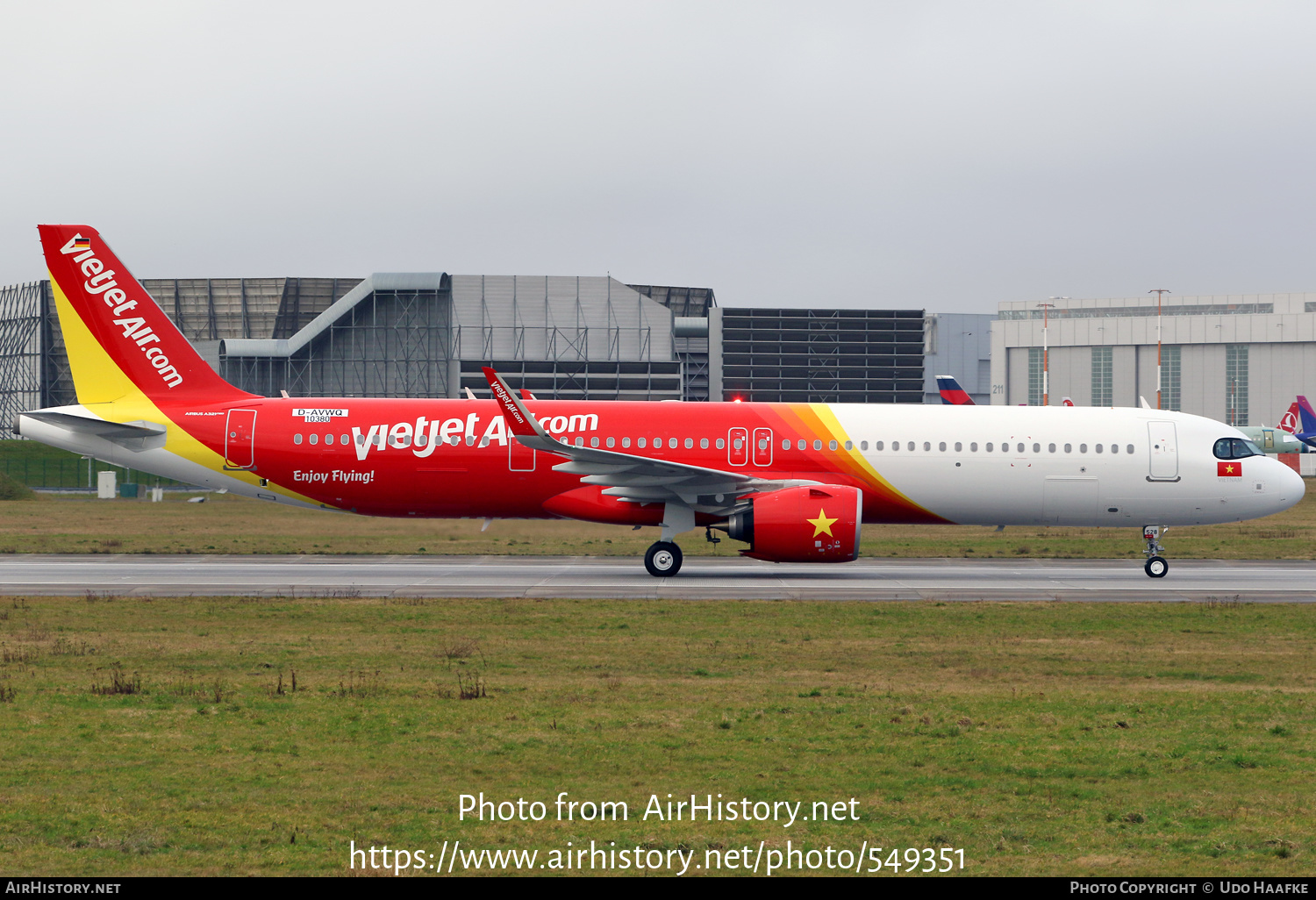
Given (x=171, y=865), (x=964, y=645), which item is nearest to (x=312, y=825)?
(x=171, y=865)

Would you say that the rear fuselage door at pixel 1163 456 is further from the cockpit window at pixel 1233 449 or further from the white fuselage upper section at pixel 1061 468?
the cockpit window at pixel 1233 449

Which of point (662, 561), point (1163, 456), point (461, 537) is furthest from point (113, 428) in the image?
point (1163, 456)

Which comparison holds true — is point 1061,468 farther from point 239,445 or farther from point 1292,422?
point 1292,422

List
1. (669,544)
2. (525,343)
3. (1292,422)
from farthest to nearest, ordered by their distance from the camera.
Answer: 1. (525,343)
2. (1292,422)
3. (669,544)

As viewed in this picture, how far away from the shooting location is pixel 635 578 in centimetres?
2816

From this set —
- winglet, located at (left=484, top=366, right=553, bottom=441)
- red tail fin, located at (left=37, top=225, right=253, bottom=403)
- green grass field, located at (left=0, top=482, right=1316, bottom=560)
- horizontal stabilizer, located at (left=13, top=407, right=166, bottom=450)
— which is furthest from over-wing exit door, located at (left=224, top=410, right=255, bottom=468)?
winglet, located at (left=484, top=366, right=553, bottom=441)

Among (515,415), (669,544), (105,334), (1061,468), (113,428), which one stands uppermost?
(105,334)

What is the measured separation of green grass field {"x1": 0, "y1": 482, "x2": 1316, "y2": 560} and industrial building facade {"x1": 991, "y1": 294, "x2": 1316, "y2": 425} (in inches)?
2255

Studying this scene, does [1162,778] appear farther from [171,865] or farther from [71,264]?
[71,264]

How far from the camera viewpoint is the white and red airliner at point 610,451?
94.4 ft

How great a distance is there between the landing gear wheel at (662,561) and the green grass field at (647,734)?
7.24 m

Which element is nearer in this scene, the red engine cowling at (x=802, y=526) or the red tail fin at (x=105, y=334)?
the red engine cowling at (x=802, y=526)

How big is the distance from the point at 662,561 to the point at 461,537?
6278 millimetres

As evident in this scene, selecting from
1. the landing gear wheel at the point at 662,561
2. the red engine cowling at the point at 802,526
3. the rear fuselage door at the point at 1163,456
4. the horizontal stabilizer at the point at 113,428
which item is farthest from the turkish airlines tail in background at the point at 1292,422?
the horizontal stabilizer at the point at 113,428
